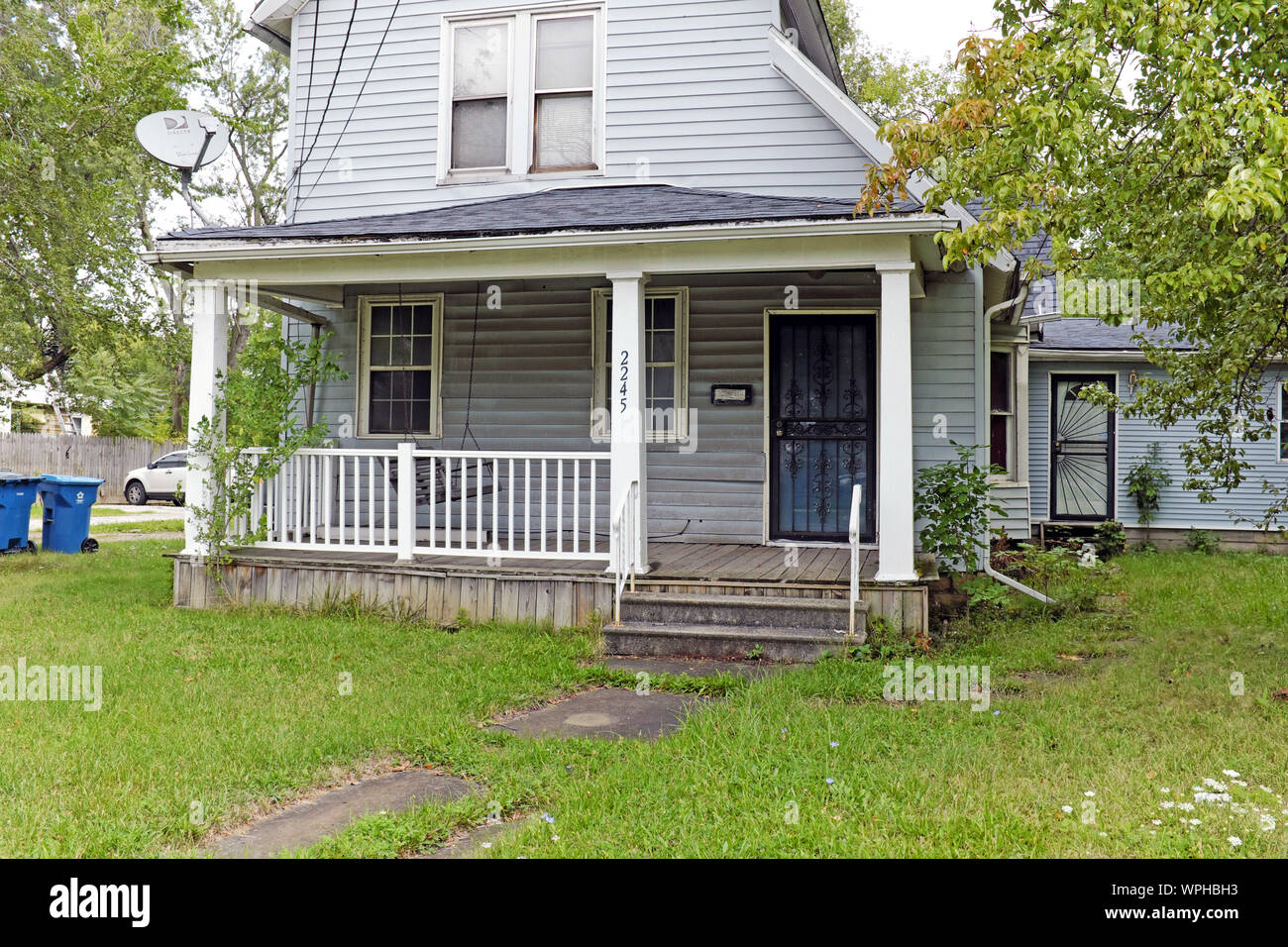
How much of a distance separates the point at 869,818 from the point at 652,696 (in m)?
2.22

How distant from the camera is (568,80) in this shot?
996 centimetres

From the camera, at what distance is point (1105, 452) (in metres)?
15.0

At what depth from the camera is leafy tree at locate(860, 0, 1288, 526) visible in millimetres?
4605

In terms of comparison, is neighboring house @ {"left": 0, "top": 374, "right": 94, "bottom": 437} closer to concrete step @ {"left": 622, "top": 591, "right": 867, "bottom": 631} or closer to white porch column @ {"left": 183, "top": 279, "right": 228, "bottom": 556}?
white porch column @ {"left": 183, "top": 279, "right": 228, "bottom": 556}

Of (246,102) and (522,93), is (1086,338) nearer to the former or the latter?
(522,93)

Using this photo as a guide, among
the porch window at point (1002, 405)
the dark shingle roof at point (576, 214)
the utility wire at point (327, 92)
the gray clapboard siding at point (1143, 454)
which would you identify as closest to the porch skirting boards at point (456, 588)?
the dark shingle roof at point (576, 214)

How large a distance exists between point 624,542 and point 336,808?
11.9 ft

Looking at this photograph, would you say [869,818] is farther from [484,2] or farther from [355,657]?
[484,2]

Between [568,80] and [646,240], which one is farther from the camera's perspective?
[568,80]

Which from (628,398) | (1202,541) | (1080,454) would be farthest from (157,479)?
(1202,541)

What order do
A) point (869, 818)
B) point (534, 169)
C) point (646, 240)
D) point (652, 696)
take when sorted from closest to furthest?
point (869, 818) → point (652, 696) → point (646, 240) → point (534, 169)

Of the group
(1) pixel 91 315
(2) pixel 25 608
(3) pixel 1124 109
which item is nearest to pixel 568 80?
(3) pixel 1124 109
